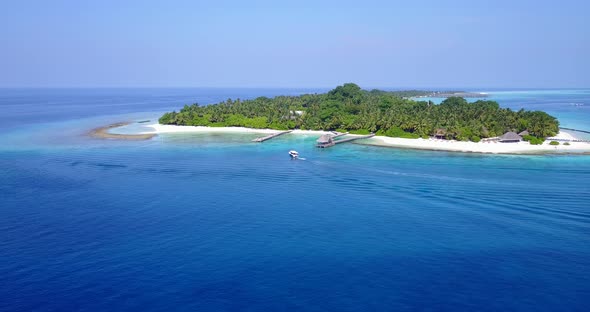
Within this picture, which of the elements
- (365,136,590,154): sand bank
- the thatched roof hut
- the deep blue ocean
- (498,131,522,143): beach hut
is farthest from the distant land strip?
(498,131,522,143): beach hut

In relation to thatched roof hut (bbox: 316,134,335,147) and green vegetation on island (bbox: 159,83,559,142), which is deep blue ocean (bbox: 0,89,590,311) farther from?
green vegetation on island (bbox: 159,83,559,142)

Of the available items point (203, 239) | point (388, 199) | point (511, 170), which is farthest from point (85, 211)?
point (511, 170)

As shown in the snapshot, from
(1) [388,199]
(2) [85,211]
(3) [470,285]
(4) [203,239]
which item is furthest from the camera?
(1) [388,199]

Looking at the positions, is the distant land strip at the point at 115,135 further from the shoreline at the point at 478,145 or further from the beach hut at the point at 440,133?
the beach hut at the point at 440,133

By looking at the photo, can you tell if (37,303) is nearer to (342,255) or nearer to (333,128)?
(342,255)

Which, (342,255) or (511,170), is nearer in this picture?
(342,255)

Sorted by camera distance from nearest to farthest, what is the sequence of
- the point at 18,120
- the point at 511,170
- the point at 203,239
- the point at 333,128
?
the point at 203,239, the point at 511,170, the point at 333,128, the point at 18,120
